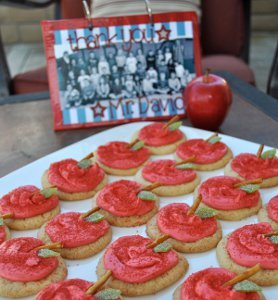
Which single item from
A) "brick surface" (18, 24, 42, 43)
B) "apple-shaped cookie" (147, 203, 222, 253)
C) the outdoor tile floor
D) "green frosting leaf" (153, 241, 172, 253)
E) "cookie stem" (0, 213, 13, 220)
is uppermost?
"cookie stem" (0, 213, 13, 220)

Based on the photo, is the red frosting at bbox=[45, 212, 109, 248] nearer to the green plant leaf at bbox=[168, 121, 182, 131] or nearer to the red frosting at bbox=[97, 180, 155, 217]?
the red frosting at bbox=[97, 180, 155, 217]

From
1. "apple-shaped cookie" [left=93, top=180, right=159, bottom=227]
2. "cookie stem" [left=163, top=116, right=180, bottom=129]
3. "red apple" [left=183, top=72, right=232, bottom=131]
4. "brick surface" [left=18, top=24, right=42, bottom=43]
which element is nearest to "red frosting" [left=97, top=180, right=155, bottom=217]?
"apple-shaped cookie" [left=93, top=180, right=159, bottom=227]

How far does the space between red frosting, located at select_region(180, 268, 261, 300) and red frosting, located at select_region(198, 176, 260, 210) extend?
319 millimetres

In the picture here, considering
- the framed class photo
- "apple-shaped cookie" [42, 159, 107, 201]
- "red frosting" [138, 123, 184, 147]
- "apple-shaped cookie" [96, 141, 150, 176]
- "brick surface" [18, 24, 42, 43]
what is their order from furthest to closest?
"brick surface" [18, 24, 42, 43] → the framed class photo → "red frosting" [138, 123, 184, 147] → "apple-shaped cookie" [96, 141, 150, 176] → "apple-shaped cookie" [42, 159, 107, 201]

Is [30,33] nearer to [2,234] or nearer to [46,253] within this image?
[2,234]

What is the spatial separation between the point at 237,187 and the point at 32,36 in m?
4.88

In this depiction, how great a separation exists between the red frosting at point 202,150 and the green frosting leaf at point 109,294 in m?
0.73

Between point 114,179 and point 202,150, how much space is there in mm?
328

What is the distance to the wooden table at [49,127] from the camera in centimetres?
183

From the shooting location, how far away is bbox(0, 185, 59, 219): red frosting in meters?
1.44

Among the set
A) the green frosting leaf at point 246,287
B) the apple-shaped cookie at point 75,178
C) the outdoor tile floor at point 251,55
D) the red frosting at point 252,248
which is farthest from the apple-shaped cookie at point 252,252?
the outdoor tile floor at point 251,55

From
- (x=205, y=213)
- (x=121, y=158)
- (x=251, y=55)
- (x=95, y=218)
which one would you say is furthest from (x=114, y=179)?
(x=251, y=55)

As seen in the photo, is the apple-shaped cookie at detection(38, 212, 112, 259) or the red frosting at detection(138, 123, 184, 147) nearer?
the apple-shaped cookie at detection(38, 212, 112, 259)

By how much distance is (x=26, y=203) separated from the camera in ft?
4.81
